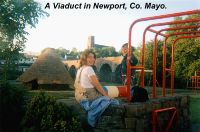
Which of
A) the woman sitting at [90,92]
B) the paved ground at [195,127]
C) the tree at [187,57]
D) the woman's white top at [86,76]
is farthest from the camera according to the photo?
the tree at [187,57]

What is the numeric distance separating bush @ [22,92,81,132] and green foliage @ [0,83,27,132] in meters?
0.46

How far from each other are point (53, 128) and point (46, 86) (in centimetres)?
1322

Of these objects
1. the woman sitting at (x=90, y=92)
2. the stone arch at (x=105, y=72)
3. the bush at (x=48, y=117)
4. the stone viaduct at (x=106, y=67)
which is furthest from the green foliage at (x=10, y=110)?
the stone arch at (x=105, y=72)

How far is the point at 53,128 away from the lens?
4.75 metres

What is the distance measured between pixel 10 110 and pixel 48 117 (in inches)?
41.2

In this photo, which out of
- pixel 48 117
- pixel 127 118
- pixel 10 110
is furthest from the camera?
pixel 10 110

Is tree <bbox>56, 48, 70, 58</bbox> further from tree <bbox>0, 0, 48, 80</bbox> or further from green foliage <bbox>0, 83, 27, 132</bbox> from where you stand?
green foliage <bbox>0, 83, 27, 132</bbox>

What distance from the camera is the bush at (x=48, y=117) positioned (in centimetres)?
475

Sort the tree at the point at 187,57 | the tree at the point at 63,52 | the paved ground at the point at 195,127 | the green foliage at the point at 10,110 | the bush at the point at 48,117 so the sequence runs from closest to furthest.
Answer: the bush at the point at 48,117, the green foliage at the point at 10,110, the paved ground at the point at 195,127, the tree at the point at 187,57, the tree at the point at 63,52

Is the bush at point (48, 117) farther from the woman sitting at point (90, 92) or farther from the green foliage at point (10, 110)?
the green foliage at point (10, 110)

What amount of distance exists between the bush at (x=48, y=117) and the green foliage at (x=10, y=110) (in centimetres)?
46

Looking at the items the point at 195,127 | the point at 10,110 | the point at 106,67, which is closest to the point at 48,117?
the point at 10,110

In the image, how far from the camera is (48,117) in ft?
15.9

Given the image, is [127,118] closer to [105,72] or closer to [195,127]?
[195,127]
